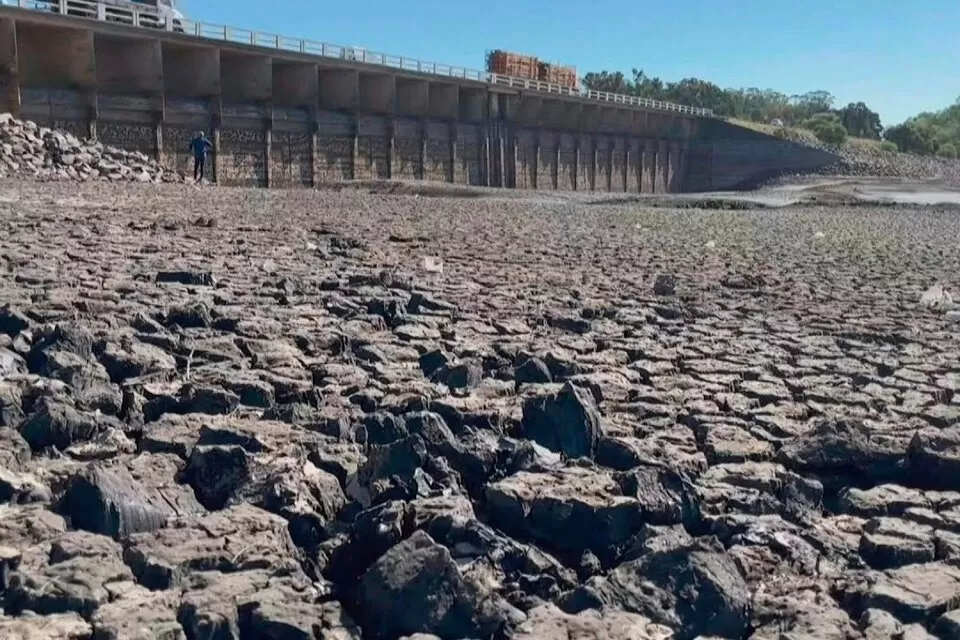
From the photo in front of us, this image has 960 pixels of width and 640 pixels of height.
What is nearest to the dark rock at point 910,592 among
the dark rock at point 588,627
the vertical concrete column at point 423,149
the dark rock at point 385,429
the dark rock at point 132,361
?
the dark rock at point 588,627

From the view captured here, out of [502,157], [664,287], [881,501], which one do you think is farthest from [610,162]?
[881,501]

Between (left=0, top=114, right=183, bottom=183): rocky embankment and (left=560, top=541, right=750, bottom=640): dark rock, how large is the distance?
56.8 feet

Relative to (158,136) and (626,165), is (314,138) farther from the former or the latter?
(626,165)

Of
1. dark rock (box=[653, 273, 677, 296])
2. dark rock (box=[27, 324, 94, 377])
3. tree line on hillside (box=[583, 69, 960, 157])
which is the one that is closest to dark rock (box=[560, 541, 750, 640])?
dark rock (box=[27, 324, 94, 377])

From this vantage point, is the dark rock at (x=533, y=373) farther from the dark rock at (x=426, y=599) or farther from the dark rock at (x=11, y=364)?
the dark rock at (x=426, y=599)

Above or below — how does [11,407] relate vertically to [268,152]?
below

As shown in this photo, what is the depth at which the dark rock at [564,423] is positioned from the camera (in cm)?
314

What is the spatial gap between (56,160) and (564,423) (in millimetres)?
19778

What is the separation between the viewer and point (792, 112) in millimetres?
108625

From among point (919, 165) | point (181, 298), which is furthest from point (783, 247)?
point (919, 165)

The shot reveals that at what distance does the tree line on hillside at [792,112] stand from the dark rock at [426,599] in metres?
77.4

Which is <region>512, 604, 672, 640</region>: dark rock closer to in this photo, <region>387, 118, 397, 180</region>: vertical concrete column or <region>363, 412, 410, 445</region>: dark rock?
<region>363, 412, 410, 445</region>: dark rock

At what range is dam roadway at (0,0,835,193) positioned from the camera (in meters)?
27.2

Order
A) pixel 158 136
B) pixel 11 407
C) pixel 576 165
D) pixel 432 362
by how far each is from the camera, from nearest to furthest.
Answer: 1. pixel 11 407
2. pixel 432 362
3. pixel 158 136
4. pixel 576 165
